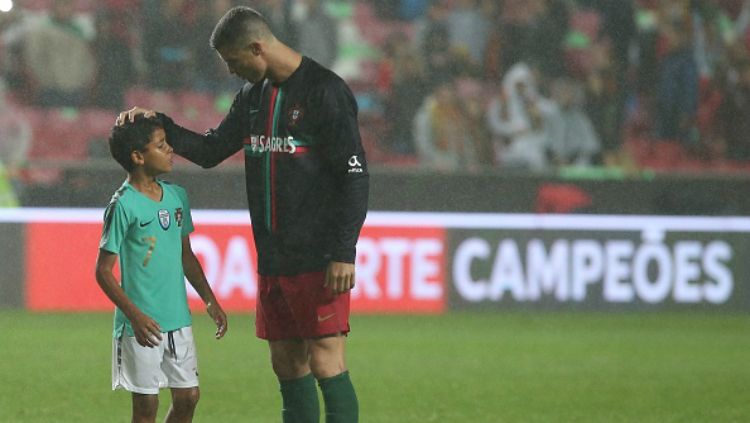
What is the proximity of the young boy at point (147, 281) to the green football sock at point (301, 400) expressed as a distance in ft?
1.12

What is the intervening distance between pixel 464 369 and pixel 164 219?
3.85m

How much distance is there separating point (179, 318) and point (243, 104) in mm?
753

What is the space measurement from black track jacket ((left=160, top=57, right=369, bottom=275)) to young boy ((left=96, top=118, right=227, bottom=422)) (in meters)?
0.29

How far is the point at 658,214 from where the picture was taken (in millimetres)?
11219

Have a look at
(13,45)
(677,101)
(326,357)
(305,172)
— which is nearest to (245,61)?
(305,172)

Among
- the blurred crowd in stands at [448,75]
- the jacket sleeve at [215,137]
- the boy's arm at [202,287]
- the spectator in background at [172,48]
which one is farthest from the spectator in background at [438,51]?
the boy's arm at [202,287]

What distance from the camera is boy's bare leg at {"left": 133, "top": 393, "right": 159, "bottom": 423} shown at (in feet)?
13.7

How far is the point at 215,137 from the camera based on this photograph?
15.0 feet

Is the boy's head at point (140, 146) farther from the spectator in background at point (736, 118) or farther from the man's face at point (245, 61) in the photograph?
the spectator in background at point (736, 118)

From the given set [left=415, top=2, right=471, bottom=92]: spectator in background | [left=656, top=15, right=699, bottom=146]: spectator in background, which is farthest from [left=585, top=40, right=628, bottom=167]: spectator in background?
[left=415, top=2, right=471, bottom=92]: spectator in background

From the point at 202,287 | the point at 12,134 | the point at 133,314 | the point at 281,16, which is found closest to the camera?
the point at 133,314

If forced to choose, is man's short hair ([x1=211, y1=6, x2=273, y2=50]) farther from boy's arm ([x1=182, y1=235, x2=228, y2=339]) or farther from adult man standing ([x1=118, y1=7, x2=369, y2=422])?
boy's arm ([x1=182, y1=235, x2=228, y2=339])

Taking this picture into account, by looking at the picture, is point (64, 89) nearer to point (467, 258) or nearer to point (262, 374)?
point (467, 258)

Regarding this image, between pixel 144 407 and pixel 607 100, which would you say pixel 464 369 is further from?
pixel 607 100
